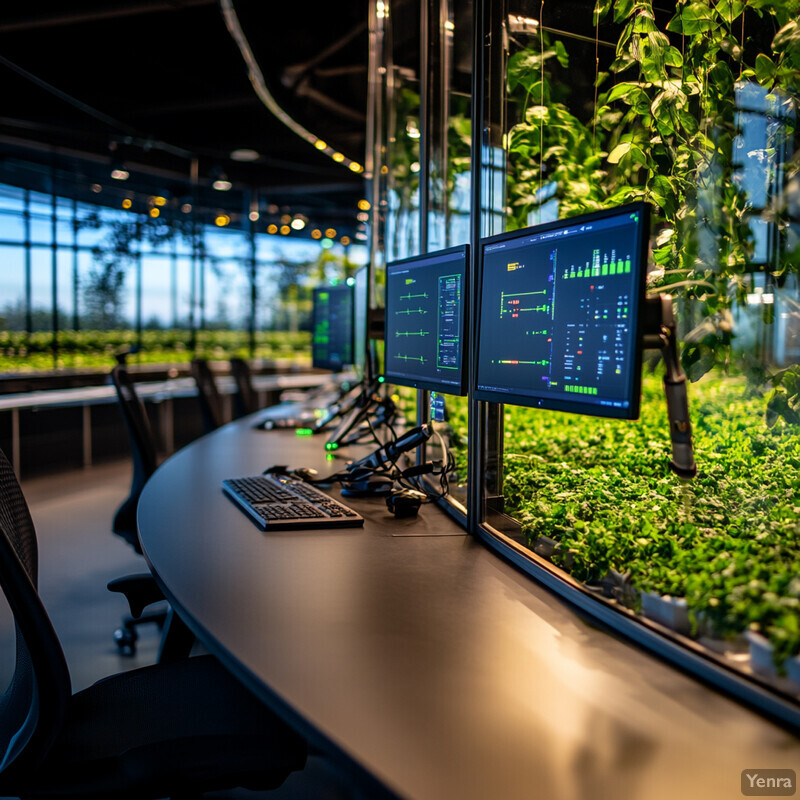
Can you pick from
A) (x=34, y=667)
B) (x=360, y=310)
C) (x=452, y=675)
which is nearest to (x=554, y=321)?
(x=452, y=675)

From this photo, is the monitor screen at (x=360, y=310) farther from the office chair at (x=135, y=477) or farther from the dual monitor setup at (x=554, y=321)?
the dual monitor setup at (x=554, y=321)

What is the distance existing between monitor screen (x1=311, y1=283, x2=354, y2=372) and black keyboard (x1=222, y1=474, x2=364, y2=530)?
7.01 ft

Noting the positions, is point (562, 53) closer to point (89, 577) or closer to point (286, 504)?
point (286, 504)

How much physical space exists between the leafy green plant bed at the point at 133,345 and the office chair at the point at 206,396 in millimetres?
3504

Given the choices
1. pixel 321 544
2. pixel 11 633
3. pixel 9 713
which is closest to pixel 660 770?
pixel 321 544

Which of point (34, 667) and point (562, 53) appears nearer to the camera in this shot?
point (34, 667)

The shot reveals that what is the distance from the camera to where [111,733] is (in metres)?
1.40

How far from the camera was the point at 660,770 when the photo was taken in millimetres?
832

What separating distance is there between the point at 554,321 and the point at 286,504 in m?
0.98

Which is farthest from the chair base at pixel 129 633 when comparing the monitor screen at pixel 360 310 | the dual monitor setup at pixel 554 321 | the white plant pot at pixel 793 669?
the white plant pot at pixel 793 669

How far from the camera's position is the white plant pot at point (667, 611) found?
110cm

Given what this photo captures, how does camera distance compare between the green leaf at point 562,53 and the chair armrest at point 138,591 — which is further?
the chair armrest at point 138,591

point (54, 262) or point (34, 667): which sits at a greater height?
point (54, 262)

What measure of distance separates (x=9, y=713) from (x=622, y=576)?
121 cm
